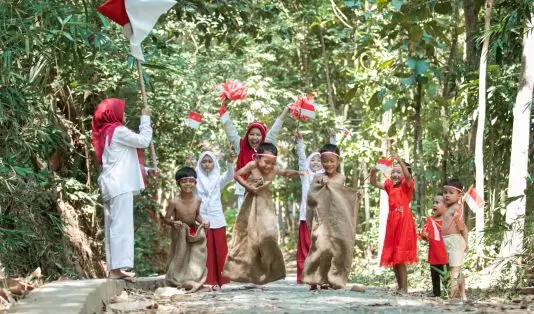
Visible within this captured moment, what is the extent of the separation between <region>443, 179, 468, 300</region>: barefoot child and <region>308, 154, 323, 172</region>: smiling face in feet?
9.53

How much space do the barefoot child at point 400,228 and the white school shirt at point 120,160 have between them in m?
2.56

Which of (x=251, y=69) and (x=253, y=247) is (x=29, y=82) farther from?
(x=251, y=69)

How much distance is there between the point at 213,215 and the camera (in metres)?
10.2

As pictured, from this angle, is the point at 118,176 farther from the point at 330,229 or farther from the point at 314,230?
the point at 330,229

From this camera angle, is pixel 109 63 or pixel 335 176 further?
pixel 109 63

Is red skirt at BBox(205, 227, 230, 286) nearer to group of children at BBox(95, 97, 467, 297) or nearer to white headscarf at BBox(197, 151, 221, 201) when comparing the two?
group of children at BBox(95, 97, 467, 297)

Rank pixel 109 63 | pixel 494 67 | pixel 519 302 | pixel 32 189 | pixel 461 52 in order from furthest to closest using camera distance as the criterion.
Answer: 1. pixel 461 52
2. pixel 109 63
3. pixel 494 67
4. pixel 32 189
5. pixel 519 302

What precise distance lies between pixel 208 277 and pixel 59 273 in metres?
1.67

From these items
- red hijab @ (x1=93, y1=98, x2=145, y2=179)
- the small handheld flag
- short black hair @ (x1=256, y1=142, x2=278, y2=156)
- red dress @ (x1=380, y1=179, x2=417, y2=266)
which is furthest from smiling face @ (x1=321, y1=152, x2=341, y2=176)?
Answer: red hijab @ (x1=93, y1=98, x2=145, y2=179)

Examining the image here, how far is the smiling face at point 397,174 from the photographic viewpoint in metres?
9.45

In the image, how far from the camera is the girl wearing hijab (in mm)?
8422

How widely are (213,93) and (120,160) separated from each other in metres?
10.8

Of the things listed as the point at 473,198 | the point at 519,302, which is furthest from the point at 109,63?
the point at 519,302

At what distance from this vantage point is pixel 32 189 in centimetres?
868
